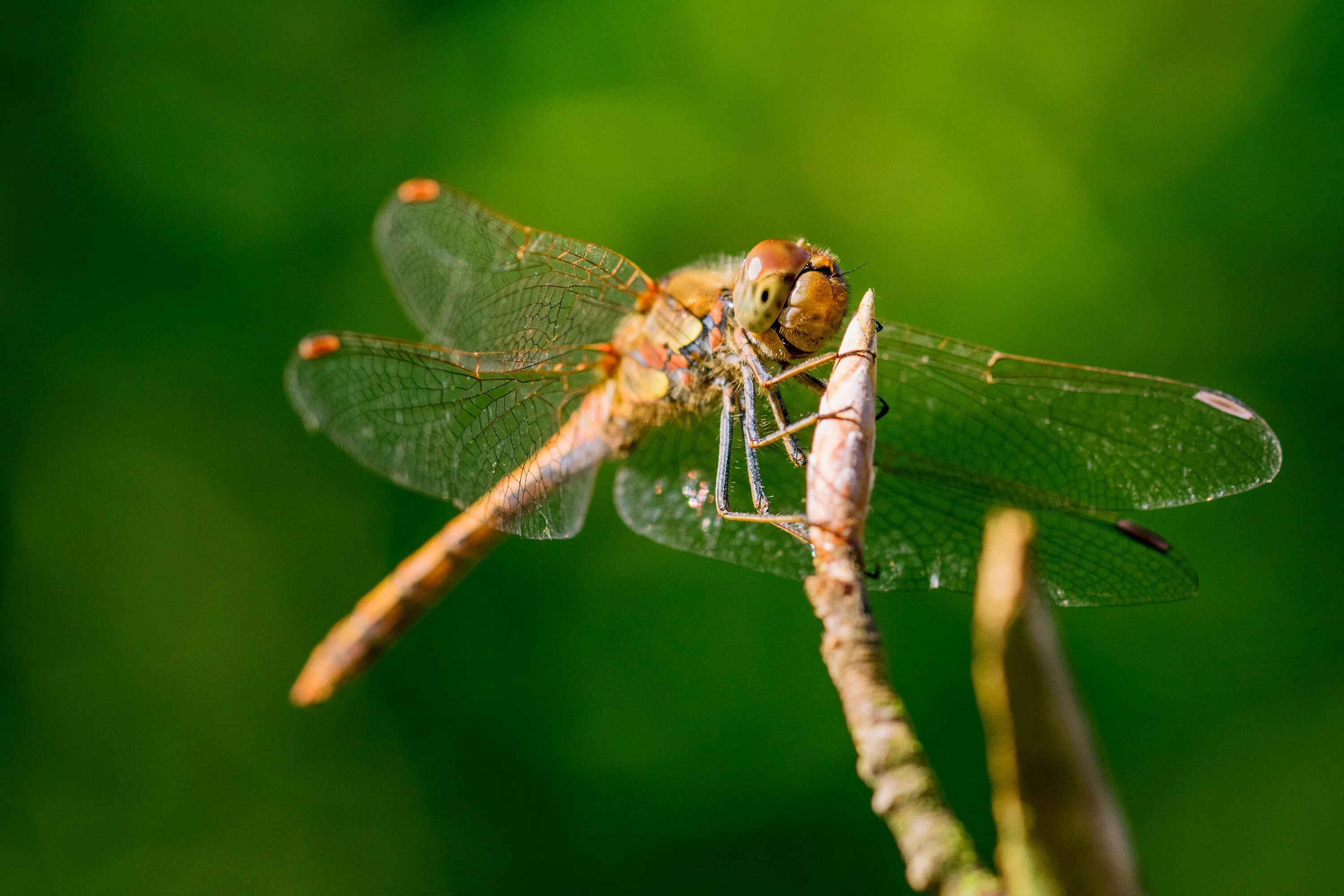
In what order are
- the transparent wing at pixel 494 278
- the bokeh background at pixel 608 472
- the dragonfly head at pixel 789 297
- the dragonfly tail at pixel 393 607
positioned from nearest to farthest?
Result: the dragonfly head at pixel 789 297, the transparent wing at pixel 494 278, the dragonfly tail at pixel 393 607, the bokeh background at pixel 608 472

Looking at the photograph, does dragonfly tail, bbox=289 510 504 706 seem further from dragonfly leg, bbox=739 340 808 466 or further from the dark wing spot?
the dark wing spot

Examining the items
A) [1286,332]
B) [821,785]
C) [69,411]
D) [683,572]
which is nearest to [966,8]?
[1286,332]

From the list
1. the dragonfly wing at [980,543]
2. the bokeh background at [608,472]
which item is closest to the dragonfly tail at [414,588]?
the bokeh background at [608,472]

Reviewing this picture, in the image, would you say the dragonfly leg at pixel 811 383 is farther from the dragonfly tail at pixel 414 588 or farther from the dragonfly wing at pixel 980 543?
the dragonfly tail at pixel 414 588

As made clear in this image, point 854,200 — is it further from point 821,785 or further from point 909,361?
point 821,785

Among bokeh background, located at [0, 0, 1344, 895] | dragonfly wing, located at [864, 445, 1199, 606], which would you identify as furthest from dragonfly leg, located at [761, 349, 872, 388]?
bokeh background, located at [0, 0, 1344, 895]

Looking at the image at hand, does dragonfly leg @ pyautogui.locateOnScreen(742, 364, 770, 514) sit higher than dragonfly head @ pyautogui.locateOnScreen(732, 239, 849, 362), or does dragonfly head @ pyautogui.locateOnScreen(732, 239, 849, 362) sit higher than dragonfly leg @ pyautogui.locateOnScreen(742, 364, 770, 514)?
dragonfly head @ pyautogui.locateOnScreen(732, 239, 849, 362)
